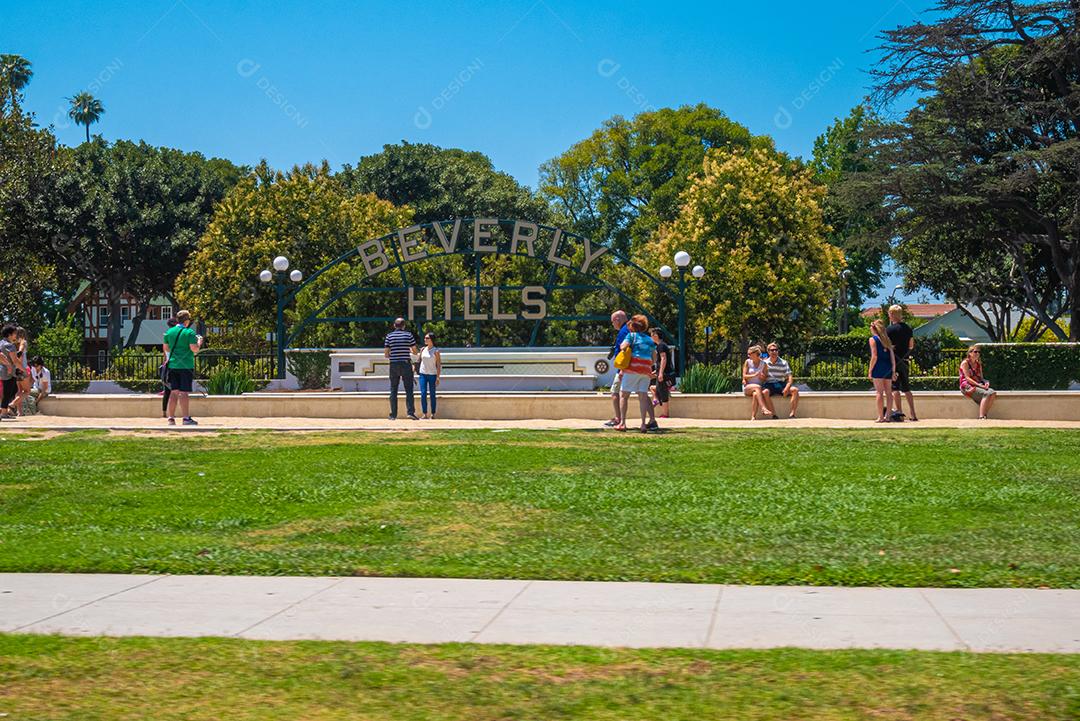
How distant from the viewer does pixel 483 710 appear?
13.2 ft

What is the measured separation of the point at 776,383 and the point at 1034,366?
39.9 feet

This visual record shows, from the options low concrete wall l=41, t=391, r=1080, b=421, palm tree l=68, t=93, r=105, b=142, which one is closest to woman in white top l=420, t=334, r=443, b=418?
low concrete wall l=41, t=391, r=1080, b=421

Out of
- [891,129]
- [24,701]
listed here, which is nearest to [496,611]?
[24,701]

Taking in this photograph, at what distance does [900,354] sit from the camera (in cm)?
1762

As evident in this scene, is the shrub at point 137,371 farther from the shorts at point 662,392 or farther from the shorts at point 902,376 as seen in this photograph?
the shorts at point 902,376

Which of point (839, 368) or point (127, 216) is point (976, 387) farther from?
point (127, 216)

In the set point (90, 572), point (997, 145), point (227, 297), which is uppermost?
point (997, 145)

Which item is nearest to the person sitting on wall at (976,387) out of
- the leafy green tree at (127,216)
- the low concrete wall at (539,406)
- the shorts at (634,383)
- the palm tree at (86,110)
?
the low concrete wall at (539,406)

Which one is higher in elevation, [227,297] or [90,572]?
[227,297]

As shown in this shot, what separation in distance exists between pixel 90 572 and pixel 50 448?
7690mm

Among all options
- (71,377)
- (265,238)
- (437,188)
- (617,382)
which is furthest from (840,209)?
(617,382)

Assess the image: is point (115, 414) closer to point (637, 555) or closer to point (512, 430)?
point (512, 430)

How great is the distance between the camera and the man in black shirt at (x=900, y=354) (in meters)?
17.4

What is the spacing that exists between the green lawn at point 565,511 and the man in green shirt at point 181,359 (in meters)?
3.80
